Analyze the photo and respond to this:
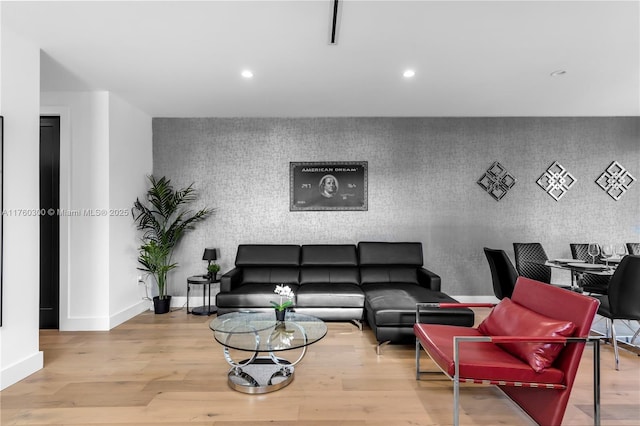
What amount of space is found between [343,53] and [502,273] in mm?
2753

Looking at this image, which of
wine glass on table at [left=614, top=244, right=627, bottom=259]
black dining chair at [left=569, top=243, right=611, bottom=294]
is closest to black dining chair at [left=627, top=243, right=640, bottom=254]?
black dining chair at [left=569, top=243, right=611, bottom=294]

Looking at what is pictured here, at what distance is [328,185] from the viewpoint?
513 cm

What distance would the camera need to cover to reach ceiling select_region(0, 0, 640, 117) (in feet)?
8.34

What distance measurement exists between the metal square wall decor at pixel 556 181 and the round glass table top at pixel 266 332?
4.20 metres

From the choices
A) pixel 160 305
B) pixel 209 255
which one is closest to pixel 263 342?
pixel 209 255

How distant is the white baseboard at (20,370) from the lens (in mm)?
2588

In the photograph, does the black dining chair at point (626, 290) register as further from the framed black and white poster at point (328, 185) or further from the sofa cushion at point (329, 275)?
the framed black and white poster at point (328, 185)

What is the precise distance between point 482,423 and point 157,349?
2.82m

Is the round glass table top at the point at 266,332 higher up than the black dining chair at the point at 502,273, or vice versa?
the black dining chair at the point at 502,273

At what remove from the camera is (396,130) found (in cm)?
515

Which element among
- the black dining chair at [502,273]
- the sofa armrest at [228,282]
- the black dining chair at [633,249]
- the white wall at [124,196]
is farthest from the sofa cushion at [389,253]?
the white wall at [124,196]

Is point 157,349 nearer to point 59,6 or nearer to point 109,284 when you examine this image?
point 109,284

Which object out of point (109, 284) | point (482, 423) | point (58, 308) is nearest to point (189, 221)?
point (109, 284)

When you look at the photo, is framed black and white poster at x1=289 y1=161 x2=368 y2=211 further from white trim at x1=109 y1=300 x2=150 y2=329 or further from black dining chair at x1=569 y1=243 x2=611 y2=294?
black dining chair at x1=569 y1=243 x2=611 y2=294
